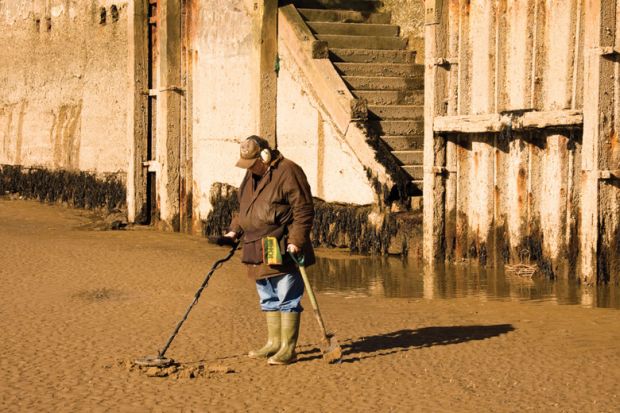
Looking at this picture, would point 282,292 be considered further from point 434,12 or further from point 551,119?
point 434,12

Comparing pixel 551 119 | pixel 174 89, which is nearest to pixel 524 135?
pixel 551 119

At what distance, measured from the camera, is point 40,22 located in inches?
903

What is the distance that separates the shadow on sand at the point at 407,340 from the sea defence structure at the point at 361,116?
2245mm

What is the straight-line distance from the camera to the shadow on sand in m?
8.20

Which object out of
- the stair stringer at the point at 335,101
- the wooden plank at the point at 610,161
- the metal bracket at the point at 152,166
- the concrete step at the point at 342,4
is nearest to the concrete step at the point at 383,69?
the stair stringer at the point at 335,101

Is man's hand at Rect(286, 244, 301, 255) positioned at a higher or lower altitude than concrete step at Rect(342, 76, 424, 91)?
lower

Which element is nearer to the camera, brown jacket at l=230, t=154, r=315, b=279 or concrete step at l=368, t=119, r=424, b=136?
brown jacket at l=230, t=154, r=315, b=279

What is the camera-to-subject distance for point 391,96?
51.0ft

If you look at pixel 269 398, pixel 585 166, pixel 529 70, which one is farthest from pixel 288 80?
pixel 269 398

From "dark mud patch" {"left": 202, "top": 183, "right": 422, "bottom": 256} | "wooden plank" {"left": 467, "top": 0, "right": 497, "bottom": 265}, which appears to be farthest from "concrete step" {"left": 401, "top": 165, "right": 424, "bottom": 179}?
"wooden plank" {"left": 467, "top": 0, "right": 497, "bottom": 265}

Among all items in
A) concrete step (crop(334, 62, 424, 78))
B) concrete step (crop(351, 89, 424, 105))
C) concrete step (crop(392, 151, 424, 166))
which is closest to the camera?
concrete step (crop(392, 151, 424, 166))

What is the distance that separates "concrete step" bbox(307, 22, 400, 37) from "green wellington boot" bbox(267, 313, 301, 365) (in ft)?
29.8

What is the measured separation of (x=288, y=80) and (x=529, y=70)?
4.43 meters

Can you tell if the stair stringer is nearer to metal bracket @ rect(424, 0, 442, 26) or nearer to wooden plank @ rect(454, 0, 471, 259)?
wooden plank @ rect(454, 0, 471, 259)
